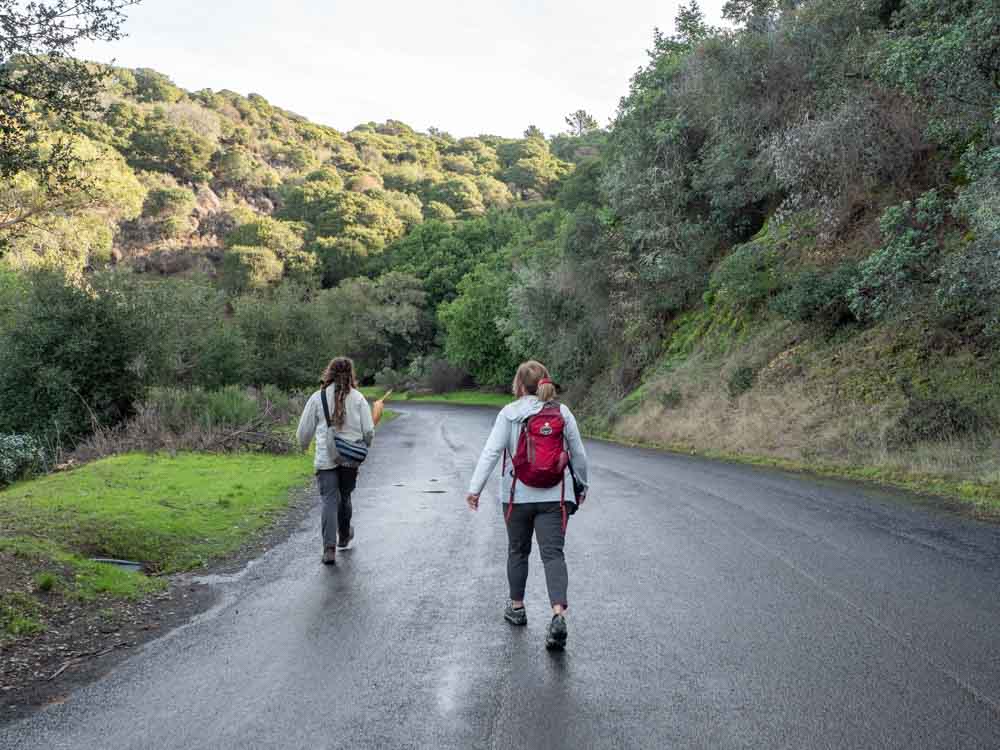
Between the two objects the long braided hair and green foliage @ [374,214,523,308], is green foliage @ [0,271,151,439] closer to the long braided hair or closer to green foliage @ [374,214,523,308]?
the long braided hair

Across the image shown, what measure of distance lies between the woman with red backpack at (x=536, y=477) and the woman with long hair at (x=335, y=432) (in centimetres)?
287

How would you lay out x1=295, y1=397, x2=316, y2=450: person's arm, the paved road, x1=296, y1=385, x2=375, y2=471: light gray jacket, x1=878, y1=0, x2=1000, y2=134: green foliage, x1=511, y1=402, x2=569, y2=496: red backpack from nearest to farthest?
the paved road < x1=511, y1=402, x2=569, y2=496: red backpack < x1=296, y1=385, x2=375, y2=471: light gray jacket < x1=295, y1=397, x2=316, y2=450: person's arm < x1=878, y1=0, x2=1000, y2=134: green foliage

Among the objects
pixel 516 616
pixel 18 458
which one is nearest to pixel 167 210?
pixel 18 458

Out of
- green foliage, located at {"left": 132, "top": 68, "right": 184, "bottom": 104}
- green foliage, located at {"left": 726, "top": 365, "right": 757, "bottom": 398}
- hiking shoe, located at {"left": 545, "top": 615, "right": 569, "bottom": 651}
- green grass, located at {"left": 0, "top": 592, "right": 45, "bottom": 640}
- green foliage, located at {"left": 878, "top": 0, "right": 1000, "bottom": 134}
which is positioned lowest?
green grass, located at {"left": 0, "top": 592, "right": 45, "bottom": 640}

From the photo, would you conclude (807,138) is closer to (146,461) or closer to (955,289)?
(955,289)

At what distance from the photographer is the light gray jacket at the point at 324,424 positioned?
8.75m

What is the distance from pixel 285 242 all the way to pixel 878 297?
234 ft

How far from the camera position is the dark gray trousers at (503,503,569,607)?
5.94 meters

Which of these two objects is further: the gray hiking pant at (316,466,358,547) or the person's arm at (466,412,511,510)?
the gray hiking pant at (316,466,358,547)

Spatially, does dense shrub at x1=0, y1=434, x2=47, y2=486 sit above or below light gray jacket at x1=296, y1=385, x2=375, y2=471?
below

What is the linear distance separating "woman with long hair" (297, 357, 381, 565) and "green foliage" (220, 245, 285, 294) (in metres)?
69.2

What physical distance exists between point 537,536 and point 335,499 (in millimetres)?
3466

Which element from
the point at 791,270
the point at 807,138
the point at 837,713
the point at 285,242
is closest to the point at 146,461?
the point at 837,713

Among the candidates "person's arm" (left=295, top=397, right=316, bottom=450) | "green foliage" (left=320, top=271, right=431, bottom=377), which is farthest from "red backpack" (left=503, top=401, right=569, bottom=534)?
"green foliage" (left=320, top=271, right=431, bottom=377)
